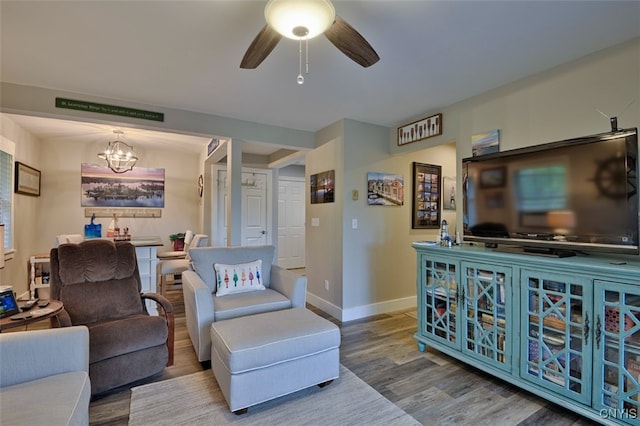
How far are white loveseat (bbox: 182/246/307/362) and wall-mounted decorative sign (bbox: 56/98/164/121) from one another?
5.03ft

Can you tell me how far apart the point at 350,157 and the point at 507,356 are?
8.05 ft

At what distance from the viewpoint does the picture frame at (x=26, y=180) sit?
399cm

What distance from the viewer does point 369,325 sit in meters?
3.43

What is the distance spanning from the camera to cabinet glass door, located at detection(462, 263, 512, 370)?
84.4 inches

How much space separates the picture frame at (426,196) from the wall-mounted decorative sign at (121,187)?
4.66m

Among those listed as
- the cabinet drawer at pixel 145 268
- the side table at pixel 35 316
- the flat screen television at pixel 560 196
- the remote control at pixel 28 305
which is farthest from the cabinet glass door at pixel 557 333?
the cabinet drawer at pixel 145 268

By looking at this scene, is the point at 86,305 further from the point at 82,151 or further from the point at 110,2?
the point at 82,151

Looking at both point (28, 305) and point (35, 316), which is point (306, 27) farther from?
point (28, 305)

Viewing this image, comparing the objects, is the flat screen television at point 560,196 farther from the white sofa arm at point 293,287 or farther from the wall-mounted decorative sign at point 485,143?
the white sofa arm at point 293,287

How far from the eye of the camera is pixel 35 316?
1780 millimetres

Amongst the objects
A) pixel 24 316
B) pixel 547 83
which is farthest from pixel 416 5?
pixel 24 316

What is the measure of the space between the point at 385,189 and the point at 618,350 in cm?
258

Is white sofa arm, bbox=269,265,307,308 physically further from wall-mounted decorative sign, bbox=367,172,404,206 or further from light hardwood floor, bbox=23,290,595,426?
wall-mounted decorative sign, bbox=367,172,404,206

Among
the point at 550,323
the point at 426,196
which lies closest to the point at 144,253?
the point at 426,196
